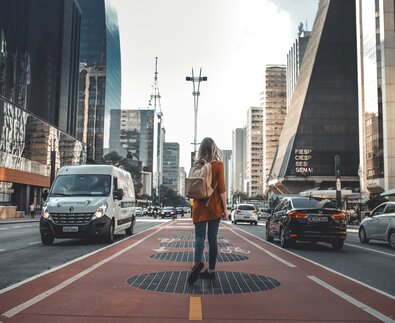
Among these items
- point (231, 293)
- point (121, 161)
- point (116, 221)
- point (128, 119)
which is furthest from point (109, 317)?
point (128, 119)

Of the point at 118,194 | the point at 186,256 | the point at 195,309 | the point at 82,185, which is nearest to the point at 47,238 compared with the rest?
the point at 82,185

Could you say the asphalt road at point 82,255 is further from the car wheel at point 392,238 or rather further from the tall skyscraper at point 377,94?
the tall skyscraper at point 377,94

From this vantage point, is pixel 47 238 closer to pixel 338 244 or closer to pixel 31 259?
pixel 31 259

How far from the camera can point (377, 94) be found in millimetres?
62688

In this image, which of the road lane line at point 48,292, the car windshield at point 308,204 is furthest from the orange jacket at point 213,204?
the car windshield at point 308,204

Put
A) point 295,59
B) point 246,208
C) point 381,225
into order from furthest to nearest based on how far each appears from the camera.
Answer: point 295,59
point 246,208
point 381,225

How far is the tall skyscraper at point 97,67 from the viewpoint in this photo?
136m

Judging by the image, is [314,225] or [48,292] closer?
[48,292]

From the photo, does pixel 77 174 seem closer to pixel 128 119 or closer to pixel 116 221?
pixel 116 221

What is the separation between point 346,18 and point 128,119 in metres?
116

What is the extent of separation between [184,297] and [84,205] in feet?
24.8

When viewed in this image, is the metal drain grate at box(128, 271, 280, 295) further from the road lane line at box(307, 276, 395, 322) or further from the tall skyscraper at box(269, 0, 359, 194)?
the tall skyscraper at box(269, 0, 359, 194)

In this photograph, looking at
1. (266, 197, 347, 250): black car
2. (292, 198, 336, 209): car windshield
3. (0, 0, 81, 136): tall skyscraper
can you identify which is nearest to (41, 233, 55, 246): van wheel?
(266, 197, 347, 250): black car

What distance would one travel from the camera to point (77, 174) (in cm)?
1395
